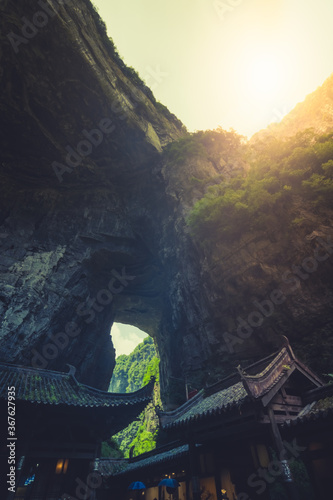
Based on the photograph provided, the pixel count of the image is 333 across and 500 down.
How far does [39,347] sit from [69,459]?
22.9ft

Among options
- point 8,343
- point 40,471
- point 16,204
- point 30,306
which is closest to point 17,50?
point 16,204

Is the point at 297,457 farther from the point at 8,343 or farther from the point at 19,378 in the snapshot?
the point at 8,343

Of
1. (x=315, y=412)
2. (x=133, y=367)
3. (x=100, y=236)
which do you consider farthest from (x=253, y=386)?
(x=133, y=367)

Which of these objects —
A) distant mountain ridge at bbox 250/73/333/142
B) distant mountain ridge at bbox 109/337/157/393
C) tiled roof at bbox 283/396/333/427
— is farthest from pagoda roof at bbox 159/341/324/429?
distant mountain ridge at bbox 109/337/157/393

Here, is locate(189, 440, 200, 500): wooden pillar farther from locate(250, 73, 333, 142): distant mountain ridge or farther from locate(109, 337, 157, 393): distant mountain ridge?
locate(109, 337, 157, 393): distant mountain ridge

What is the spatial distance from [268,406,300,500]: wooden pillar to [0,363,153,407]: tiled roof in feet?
24.4

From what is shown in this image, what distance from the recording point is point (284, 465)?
5492mm

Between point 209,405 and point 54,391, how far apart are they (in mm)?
7374

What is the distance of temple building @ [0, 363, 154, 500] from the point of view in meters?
9.38

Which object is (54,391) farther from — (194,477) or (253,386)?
(253,386)

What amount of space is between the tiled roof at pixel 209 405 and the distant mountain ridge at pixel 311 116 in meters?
27.5

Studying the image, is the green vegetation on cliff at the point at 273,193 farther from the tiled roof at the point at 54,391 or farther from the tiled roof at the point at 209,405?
the tiled roof at the point at 54,391

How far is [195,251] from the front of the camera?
58.3 feet

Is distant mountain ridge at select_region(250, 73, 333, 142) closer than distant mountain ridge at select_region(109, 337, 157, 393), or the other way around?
distant mountain ridge at select_region(250, 73, 333, 142)
